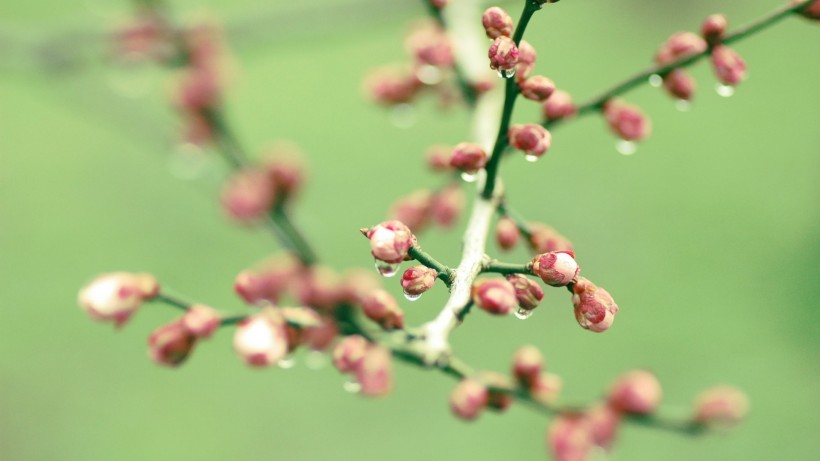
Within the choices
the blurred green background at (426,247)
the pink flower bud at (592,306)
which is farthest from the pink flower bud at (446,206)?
the blurred green background at (426,247)

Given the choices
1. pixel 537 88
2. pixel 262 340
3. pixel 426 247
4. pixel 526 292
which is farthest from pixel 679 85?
pixel 426 247

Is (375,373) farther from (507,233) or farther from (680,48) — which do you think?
(680,48)

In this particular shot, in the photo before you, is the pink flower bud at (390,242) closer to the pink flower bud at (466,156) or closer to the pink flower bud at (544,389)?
the pink flower bud at (466,156)

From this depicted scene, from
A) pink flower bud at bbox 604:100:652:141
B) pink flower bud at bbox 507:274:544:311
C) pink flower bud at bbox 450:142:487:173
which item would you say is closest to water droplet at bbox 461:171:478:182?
pink flower bud at bbox 450:142:487:173

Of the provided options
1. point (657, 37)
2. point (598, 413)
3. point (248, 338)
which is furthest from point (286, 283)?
point (657, 37)

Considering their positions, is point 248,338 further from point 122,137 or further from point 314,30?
point 122,137

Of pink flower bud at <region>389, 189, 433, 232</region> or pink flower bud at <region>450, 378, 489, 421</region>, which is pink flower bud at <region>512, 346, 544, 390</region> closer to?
pink flower bud at <region>450, 378, 489, 421</region>
